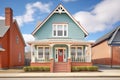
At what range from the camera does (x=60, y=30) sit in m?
33.8

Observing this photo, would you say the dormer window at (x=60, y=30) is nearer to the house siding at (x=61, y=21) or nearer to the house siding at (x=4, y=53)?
the house siding at (x=61, y=21)

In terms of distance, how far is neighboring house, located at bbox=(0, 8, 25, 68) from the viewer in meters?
34.9

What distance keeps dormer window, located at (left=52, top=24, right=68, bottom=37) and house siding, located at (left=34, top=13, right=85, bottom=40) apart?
62 cm

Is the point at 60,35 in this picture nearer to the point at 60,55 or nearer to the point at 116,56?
the point at 60,55

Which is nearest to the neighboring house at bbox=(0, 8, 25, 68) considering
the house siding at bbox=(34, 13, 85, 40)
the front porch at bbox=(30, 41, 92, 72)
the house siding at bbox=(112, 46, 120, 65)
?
the front porch at bbox=(30, 41, 92, 72)

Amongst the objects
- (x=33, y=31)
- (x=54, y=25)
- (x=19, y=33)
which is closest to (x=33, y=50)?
(x=33, y=31)

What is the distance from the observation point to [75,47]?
34.2 m

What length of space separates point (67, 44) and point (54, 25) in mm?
4588

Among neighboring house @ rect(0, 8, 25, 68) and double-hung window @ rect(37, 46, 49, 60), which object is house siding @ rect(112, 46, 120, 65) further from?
neighboring house @ rect(0, 8, 25, 68)

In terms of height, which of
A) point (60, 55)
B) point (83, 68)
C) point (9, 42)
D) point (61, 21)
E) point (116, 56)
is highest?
point (61, 21)

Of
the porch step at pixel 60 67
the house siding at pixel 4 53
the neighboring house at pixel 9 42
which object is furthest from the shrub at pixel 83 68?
Answer: the house siding at pixel 4 53

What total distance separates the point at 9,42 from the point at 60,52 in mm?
9426

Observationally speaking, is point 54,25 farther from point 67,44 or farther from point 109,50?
point 109,50

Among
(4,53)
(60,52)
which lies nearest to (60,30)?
(60,52)
